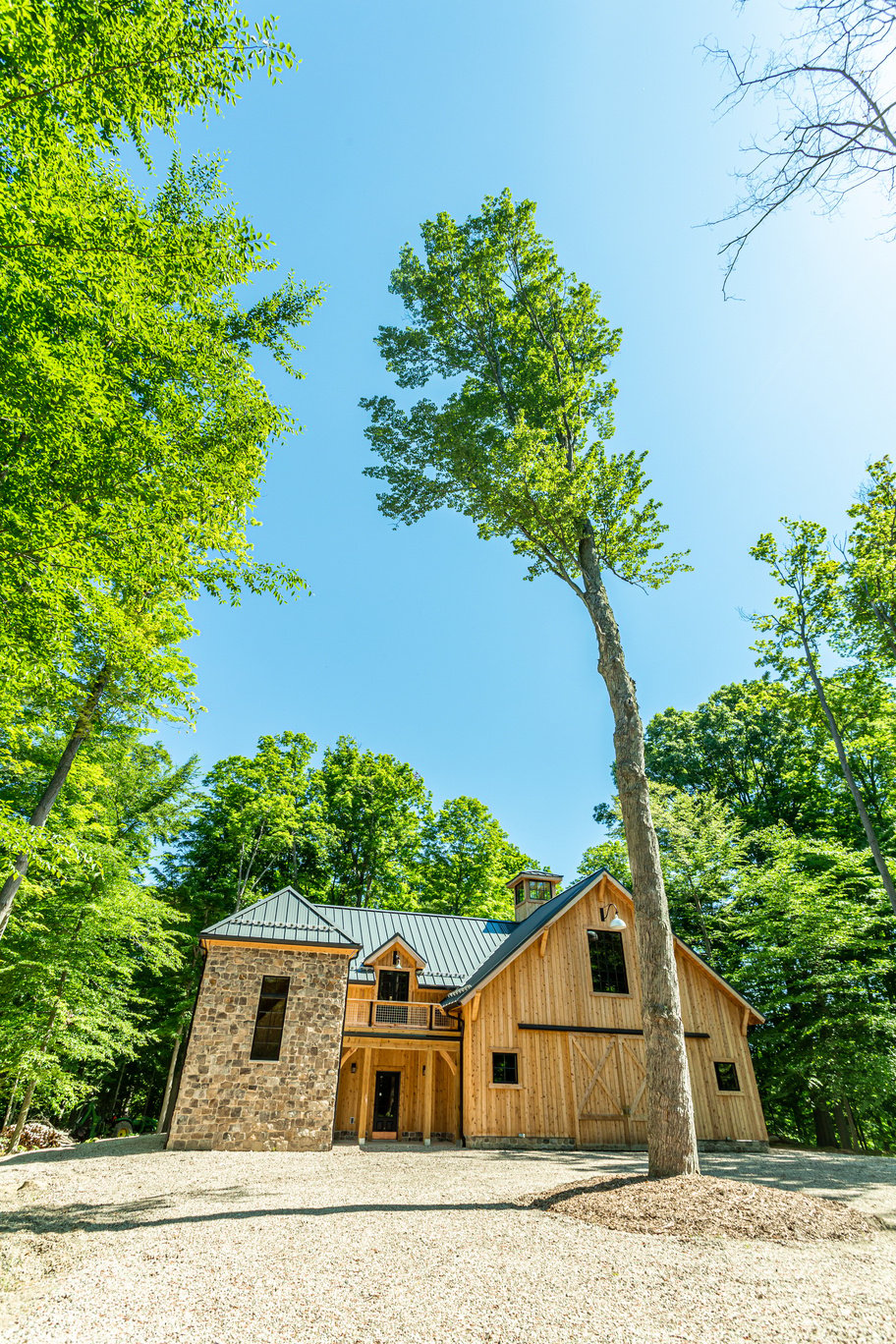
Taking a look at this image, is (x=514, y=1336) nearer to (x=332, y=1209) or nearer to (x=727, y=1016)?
(x=332, y=1209)

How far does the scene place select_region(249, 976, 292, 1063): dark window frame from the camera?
470 inches

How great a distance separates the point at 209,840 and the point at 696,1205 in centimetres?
2307

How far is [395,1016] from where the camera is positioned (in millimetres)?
14656

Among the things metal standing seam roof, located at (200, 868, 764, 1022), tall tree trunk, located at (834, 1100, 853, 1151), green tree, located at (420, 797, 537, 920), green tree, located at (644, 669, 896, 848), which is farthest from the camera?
green tree, located at (420, 797, 537, 920)

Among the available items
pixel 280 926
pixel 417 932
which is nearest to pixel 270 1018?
pixel 280 926

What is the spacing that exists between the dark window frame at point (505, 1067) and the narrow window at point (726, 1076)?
508 centimetres

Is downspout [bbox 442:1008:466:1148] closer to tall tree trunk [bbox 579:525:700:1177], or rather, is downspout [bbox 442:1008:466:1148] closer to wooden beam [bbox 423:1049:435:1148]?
wooden beam [bbox 423:1049:435:1148]

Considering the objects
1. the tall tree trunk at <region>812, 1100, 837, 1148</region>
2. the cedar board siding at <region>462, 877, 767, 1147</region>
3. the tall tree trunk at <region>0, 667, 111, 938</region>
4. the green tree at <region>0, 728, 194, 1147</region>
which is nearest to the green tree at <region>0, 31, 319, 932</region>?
the tall tree trunk at <region>0, 667, 111, 938</region>

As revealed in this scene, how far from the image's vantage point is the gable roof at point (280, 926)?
12.4m

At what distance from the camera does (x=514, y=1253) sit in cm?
429

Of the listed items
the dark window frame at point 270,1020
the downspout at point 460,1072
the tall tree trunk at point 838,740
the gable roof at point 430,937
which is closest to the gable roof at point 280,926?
the dark window frame at point 270,1020

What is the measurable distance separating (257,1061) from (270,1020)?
727 mm

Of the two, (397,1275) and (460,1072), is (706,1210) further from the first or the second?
(460,1072)

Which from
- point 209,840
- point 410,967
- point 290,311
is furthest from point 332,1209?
point 209,840
